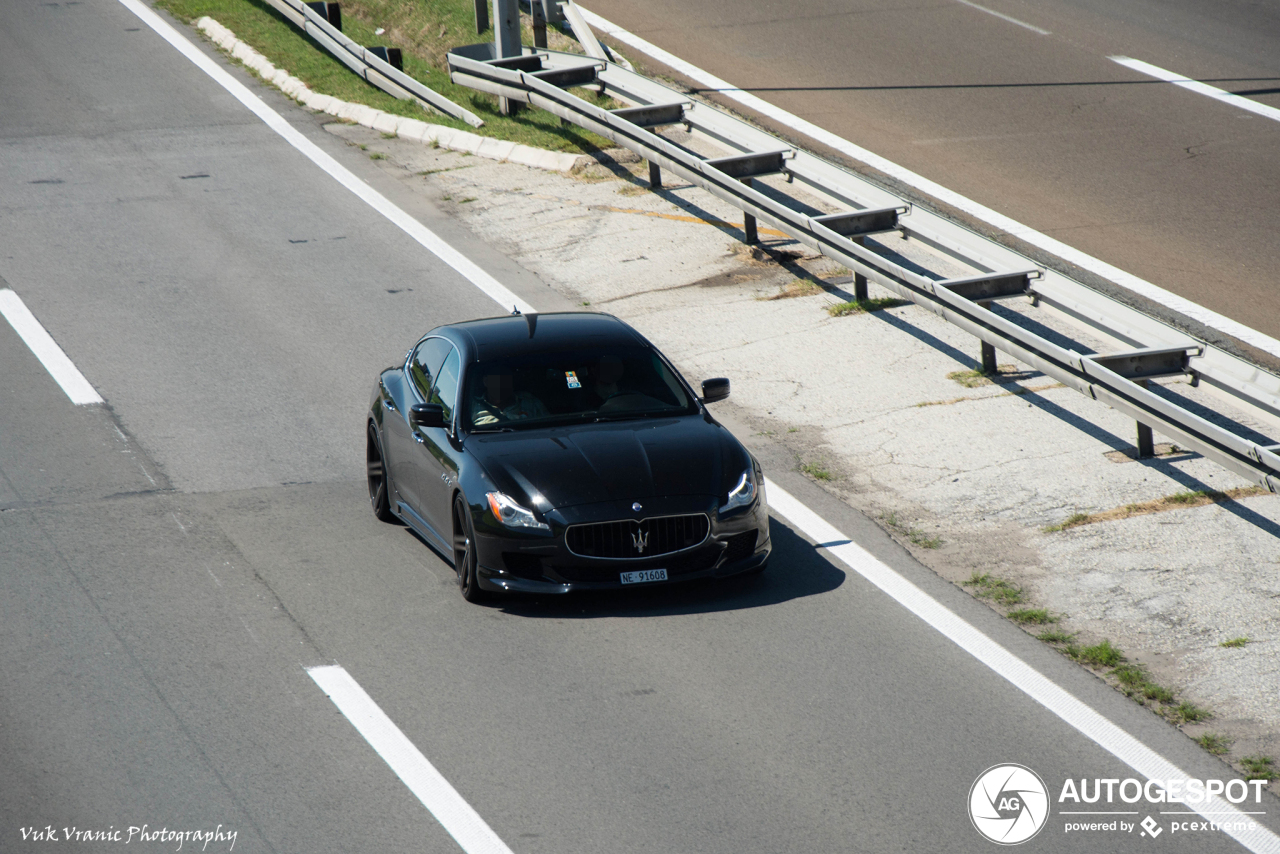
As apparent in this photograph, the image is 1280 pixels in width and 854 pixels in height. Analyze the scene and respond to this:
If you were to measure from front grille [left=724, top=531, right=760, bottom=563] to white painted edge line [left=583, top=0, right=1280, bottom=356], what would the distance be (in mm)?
6166

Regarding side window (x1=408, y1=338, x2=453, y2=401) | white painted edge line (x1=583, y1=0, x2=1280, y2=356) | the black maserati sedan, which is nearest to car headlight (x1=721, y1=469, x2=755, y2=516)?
the black maserati sedan

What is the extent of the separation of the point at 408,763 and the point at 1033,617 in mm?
3716

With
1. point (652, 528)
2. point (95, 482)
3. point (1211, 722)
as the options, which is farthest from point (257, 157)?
point (1211, 722)

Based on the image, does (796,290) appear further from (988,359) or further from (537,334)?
(537,334)

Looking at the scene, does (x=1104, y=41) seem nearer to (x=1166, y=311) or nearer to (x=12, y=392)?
(x=1166, y=311)

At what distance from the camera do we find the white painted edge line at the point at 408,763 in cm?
610

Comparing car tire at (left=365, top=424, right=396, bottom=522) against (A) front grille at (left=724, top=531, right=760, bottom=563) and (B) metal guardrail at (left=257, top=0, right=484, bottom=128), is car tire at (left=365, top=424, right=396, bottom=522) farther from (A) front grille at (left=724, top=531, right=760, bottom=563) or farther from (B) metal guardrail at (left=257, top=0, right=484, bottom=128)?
(B) metal guardrail at (left=257, top=0, right=484, bottom=128)

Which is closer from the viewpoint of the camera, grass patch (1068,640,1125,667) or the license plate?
grass patch (1068,640,1125,667)

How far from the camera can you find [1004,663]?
7.74 metres

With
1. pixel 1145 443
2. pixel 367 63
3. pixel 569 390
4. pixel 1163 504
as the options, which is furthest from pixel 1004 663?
pixel 367 63

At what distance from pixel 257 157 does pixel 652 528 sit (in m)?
12.8

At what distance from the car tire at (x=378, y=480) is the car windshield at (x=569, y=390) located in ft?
3.64

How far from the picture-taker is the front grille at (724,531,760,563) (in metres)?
8.45

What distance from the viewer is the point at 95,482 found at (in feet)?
34.4
